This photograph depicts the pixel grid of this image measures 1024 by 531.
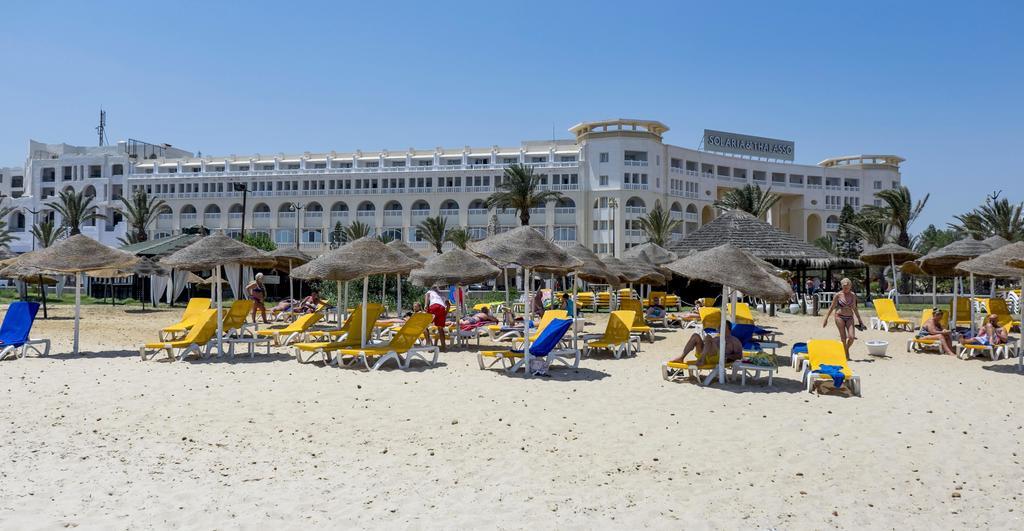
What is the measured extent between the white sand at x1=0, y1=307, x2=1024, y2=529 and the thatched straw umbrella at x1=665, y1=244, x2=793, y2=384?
112 cm

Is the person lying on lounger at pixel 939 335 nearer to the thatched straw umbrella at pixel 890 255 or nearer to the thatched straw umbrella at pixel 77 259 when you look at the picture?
the thatched straw umbrella at pixel 890 255

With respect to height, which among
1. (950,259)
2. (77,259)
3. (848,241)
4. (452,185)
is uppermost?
(452,185)

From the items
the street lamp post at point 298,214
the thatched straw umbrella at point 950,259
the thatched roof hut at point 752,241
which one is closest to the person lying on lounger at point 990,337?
the thatched straw umbrella at point 950,259

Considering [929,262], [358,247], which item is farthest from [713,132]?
[358,247]

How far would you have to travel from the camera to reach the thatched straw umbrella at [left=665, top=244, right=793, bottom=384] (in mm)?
10281

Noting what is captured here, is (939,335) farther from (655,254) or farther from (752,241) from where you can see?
(655,254)

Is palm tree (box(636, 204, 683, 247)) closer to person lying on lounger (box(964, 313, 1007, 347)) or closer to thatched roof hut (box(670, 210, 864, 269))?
thatched roof hut (box(670, 210, 864, 269))

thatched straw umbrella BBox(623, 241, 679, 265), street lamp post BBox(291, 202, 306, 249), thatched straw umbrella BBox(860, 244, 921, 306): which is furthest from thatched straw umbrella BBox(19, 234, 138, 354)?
street lamp post BBox(291, 202, 306, 249)

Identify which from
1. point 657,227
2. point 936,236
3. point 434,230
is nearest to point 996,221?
point 657,227

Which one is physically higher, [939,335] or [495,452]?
[939,335]

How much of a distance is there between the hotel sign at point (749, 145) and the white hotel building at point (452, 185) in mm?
751

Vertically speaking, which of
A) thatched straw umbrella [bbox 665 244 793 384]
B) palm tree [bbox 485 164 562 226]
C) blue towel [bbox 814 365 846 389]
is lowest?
blue towel [bbox 814 365 846 389]

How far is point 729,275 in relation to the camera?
10484mm

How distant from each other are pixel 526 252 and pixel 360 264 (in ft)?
9.55
